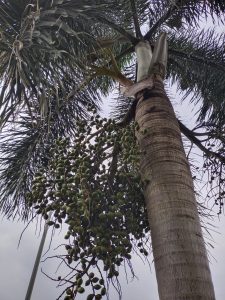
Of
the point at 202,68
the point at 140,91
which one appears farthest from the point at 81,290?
the point at 202,68

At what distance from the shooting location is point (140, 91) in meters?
3.32

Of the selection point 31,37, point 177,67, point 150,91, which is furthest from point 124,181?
point 177,67

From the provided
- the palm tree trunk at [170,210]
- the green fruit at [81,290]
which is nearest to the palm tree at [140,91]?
the palm tree trunk at [170,210]

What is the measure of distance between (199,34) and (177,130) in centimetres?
330

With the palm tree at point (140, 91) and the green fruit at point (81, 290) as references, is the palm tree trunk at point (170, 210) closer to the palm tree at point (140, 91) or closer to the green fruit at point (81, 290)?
the palm tree at point (140, 91)

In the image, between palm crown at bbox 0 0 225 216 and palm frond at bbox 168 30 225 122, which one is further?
palm frond at bbox 168 30 225 122

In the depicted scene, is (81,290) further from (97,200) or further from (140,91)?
(140,91)

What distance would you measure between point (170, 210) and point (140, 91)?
1.27 m

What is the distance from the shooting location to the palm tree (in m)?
2.23

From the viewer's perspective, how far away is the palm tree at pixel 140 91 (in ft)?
7.31

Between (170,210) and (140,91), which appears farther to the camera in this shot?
(140,91)

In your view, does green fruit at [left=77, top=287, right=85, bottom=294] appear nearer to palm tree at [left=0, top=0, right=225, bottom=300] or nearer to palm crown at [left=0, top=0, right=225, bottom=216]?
palm tree at [left=0, top=0, right=225, bottom=300]

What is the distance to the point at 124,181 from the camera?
276 cm

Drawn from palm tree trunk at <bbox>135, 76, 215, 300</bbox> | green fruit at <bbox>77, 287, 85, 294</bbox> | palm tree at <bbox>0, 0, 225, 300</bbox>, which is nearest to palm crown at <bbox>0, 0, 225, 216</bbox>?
palm tree at <bbox>0, 0, 225, 300</bbox>
